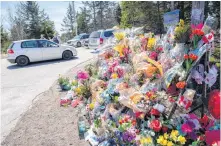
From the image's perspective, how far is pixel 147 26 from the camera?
66.1 ft

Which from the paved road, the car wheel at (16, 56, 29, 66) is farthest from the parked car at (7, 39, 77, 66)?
the paved road

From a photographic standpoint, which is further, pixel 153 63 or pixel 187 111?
pixel 153 63

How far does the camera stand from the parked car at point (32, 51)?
13.2 meters

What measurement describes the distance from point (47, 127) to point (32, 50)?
943cm

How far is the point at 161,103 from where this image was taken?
10.9 ft

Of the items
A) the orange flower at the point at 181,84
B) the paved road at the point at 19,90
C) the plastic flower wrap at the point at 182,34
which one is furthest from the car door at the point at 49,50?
the orange flower at the point at 181,84

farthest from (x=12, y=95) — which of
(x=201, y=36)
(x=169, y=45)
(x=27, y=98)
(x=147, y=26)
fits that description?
(x=147, y=26)

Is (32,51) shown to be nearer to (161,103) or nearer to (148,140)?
(161,103)

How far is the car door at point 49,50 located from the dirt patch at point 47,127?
25.2ft

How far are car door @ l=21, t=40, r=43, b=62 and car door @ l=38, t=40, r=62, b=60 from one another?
0.22 metres

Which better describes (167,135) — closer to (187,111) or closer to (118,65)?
(187,111)

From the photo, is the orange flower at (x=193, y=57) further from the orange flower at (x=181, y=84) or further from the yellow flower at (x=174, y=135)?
the yellow flower at (x=174, y=135)

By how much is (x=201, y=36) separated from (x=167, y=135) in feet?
4.36

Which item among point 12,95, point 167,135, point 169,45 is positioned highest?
point 169,45
